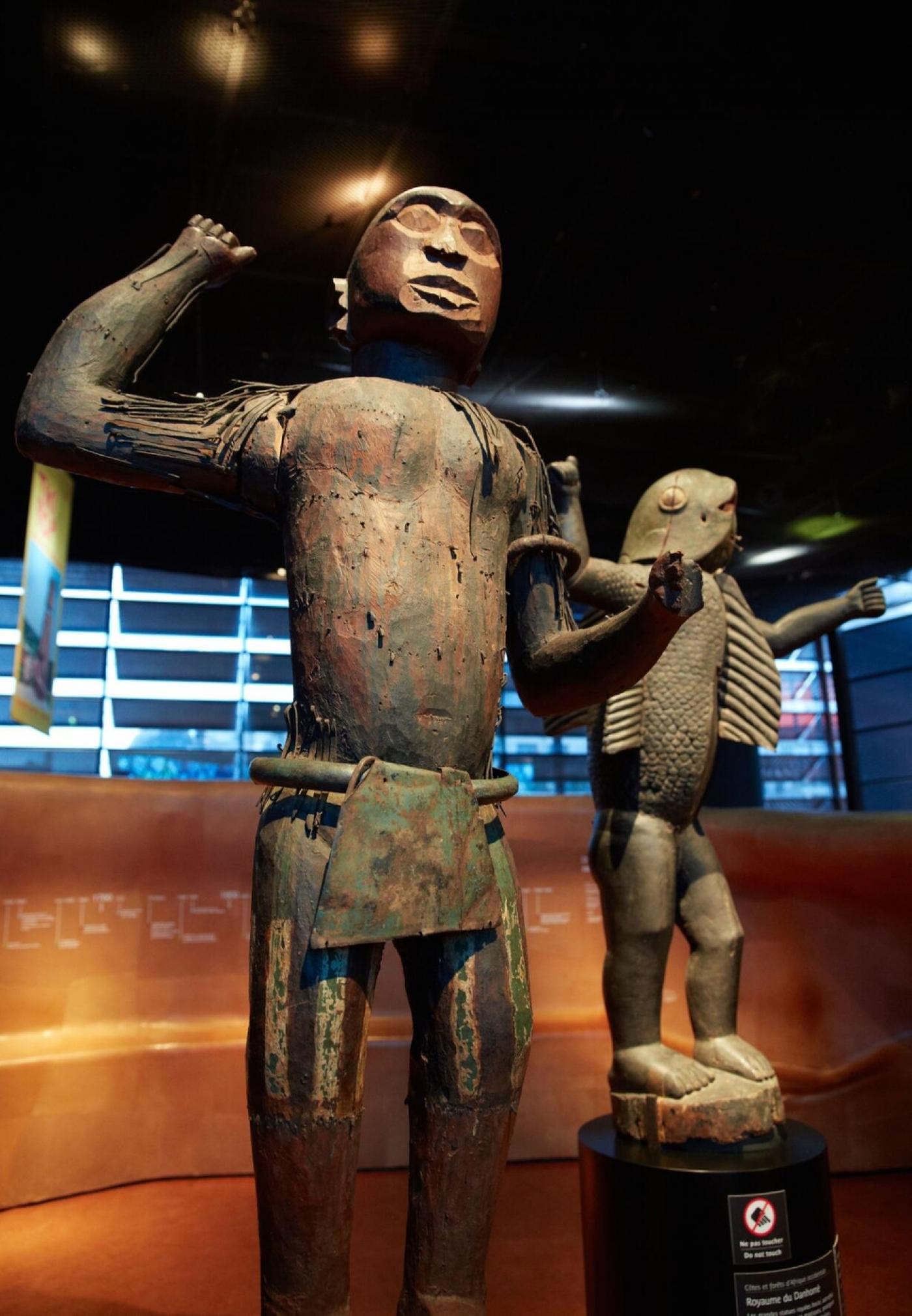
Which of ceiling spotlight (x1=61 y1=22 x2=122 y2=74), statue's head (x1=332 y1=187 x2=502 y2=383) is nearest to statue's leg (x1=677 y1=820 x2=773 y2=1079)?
statue's head (x1=332 y1=187 x2=502 y2=383)

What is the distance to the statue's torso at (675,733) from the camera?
244 centimetres

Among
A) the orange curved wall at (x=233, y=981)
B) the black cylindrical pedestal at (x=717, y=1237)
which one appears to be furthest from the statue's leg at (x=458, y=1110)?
the orange curved wall at (x=233, y=981)

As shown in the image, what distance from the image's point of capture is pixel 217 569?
164 inches

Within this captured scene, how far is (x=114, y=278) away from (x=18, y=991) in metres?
2.22

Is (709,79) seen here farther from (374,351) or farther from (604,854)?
(604,854)

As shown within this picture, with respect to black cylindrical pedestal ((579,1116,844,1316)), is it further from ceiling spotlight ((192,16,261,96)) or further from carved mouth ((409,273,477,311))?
ceiling spotlight ((192,16,261,96))

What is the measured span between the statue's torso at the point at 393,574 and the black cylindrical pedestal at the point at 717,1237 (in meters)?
1.10

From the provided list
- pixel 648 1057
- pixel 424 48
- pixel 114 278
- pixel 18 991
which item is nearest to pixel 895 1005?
pixel 648 1057

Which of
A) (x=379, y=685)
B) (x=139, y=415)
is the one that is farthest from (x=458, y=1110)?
(x=139, y=415)

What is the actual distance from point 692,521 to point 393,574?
4.52 ft

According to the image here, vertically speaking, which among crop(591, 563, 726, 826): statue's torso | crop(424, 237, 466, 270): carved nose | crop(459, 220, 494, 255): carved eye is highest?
crop(459, 220, 494, 255): carved eye

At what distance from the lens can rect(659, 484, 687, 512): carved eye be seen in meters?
2.62

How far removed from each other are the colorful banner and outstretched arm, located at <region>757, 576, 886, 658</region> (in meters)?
2.52

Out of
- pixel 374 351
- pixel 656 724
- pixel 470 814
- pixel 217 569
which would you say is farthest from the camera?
pixel 217 569
